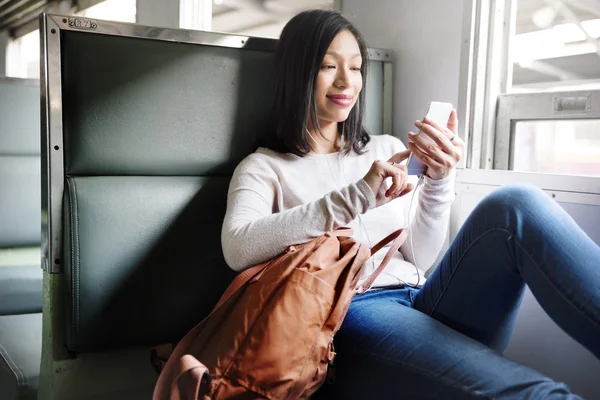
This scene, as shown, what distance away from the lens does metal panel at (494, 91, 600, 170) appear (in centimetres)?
144

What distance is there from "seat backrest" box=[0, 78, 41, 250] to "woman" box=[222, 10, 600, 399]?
1.46 meters

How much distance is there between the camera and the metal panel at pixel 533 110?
4.74 ft

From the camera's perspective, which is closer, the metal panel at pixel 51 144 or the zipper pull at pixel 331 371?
the zipper pull at pixel 331 371

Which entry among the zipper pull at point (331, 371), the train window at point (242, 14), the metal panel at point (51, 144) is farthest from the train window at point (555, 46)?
the metal panel at point (51, 144)

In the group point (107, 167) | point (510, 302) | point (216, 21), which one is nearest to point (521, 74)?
point (510, 302)

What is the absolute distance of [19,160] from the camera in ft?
8.21

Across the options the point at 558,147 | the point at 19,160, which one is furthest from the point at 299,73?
the point at 19,160

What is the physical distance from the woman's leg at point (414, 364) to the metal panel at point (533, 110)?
2.08 ft

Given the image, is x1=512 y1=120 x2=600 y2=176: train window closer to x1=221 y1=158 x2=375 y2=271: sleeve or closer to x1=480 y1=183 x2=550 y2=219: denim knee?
x1=480 y1=183 x2=550 y2=219: denim knee

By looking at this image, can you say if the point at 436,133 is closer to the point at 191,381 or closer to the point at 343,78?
the point at 343,78

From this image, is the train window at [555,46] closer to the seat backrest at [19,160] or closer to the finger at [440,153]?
the finger at [440,153]

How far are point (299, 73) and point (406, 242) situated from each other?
0.50 meters

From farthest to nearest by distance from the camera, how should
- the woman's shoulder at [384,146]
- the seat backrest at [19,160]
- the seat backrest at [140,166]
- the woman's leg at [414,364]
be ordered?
1. the seat backrest at [19,160]
2. the woman's shoulder at [384,146]
3. the seat backrest at [140,166]
4. the woman's leg at [414,364]

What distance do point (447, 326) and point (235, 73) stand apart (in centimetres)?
84
